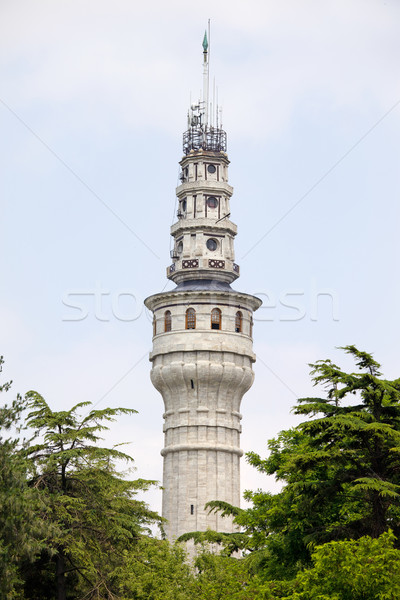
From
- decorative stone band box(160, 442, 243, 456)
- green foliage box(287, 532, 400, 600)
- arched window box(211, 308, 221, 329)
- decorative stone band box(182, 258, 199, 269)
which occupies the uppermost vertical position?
decorative stone band box(182, 258, 199, 269)

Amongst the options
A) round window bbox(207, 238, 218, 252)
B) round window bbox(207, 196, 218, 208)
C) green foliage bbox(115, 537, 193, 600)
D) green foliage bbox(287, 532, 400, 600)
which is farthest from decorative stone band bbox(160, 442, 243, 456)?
green foliage bbox(287, 532, 400, 600)

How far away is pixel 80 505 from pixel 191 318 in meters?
35.5

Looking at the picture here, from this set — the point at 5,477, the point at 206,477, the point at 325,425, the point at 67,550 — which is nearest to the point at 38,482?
the point at 67,550

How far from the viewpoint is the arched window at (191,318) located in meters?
82.5

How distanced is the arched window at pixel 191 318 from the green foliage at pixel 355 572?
45.4m

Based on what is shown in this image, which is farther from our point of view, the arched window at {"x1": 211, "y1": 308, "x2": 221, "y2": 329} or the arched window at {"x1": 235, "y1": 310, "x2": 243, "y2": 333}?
the arched window at {"x1": 235, "y1": 310, "x2": 243, "y2": 333}

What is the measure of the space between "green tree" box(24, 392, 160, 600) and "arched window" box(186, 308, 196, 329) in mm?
31183

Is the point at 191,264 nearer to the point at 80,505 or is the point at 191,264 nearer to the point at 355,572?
the point at 80,505

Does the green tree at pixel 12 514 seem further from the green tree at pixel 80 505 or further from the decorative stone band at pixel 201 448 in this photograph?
the decorative stone band at pixel 201 448

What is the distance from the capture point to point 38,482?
47.7 m

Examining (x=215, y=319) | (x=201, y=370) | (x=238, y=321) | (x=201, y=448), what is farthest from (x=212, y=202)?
(x=201, y=448)

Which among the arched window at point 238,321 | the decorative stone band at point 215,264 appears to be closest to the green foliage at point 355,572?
the arched window at point 238,321

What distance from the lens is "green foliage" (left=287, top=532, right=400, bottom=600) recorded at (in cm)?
3575

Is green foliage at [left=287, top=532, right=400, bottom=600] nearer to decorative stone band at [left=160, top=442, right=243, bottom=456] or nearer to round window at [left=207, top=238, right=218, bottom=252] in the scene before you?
decorative stone band at [left=160, top=442, right=243, bottom=456]
